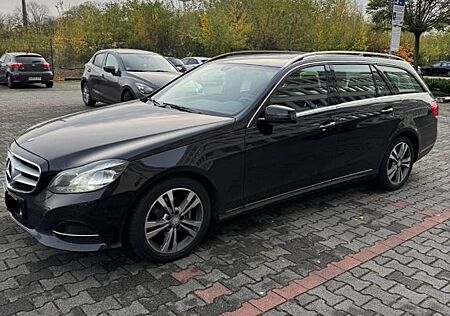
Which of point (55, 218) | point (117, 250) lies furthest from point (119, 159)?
point (117, 250)

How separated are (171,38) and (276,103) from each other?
29.4 metres

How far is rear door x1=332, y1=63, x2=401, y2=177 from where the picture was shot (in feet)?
15.0

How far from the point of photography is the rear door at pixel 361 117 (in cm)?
458

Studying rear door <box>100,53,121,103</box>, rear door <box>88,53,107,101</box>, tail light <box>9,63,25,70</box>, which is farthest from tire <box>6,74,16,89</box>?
rear door <box>100,53,121,103</box>

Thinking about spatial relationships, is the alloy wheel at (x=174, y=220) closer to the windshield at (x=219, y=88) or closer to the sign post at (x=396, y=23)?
the windshield at (x=219, y=88)

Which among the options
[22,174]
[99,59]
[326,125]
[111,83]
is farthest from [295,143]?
[99,59]

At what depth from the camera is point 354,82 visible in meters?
4.78

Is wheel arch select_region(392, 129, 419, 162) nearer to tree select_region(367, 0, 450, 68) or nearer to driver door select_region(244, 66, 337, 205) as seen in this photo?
driver door select_region(244, 66, 337, 205)

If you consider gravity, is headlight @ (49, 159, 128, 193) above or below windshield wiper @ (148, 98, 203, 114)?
below

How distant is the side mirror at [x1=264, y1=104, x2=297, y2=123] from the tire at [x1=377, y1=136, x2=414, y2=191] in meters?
1.93

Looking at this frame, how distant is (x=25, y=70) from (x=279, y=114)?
1704cm

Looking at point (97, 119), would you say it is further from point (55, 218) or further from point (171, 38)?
point (171, 38)

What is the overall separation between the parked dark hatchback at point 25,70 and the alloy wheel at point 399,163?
16579mm

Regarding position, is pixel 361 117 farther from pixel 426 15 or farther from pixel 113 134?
pixel 426 15
